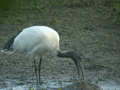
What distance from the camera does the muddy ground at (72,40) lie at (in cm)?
997

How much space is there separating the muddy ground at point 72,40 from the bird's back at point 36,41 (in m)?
0.55

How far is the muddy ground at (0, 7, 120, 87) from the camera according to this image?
9969 millimetres

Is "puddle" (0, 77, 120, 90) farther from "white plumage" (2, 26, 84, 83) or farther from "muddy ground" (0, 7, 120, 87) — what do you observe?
"white plumage" (2, 26, 84, 83)

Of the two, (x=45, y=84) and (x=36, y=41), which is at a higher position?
(x=36, y=41)

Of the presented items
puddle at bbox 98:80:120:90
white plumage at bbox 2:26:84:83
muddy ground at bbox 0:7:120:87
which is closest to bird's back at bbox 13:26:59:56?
white plumage at bbox 2:26:84:83

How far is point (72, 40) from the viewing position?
12.2 metres

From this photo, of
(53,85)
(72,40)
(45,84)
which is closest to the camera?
(53,85)

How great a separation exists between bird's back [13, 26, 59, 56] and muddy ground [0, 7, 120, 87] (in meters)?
0.55

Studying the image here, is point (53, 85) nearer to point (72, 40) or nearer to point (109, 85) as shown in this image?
point (109, 85)

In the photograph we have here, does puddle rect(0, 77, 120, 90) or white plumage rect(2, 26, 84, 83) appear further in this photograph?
white plumage rect(2, 26, 84, 83)

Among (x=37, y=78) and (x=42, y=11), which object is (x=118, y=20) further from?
(x=37, y=78)

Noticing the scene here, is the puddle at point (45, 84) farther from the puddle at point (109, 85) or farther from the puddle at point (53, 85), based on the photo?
the puddle at point (109, 85)

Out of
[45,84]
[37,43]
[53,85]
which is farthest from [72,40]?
[53,85]

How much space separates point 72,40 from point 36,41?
8.83ft
